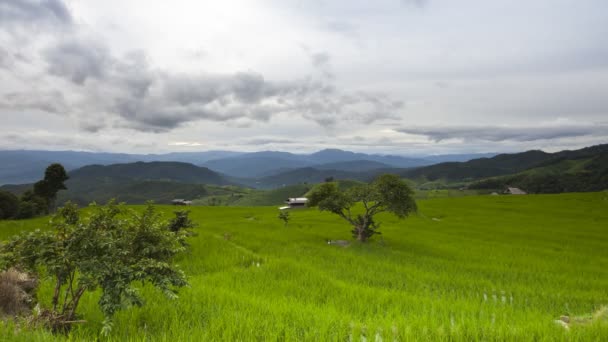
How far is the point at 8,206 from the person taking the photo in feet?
269

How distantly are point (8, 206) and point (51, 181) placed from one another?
1133 centimetres

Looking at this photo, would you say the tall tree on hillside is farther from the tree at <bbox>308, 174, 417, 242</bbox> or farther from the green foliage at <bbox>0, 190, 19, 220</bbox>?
the tree at <bbox>308, 174, 417, 242</bbox>

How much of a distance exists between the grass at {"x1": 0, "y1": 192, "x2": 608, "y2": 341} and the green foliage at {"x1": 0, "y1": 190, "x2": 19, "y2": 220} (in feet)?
247

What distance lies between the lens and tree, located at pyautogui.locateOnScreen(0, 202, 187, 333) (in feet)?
22.5

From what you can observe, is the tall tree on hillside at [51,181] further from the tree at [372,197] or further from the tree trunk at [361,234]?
the tree trunk at [361,234]

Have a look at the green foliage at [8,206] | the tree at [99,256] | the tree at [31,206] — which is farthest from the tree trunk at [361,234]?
the green foliage at [8,206]

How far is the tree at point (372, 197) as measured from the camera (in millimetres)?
25359

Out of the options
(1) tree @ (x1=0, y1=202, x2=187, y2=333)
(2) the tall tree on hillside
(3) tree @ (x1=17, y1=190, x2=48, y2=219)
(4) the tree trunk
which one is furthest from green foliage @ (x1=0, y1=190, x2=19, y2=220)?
(1) tree @ (x1=0, y1=202, x2=187, y2=333)

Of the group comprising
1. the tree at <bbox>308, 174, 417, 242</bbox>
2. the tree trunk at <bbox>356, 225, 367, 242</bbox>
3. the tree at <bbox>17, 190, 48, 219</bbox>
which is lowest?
the tree at <bbox>17, 190, 48, 219</bbox>

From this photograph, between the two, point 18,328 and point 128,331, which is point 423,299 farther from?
point 18,328

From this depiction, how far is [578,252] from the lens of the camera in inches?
1086

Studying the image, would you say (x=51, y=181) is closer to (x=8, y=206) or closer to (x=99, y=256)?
(x=8, y=206)

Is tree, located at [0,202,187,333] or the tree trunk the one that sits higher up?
tree, located at [0,202,187,333]

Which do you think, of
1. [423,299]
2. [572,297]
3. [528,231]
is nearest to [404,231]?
[528,231]
